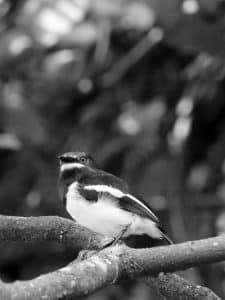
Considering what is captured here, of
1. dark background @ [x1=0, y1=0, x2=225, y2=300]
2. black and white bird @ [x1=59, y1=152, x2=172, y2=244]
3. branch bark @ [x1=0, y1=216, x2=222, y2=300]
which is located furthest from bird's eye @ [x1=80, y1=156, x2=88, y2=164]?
branch bark @ [x1=0, y1=216, x2=222, y2=300]

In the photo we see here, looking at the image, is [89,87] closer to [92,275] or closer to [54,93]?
[54,93]

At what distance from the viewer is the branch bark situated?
2.14 meters

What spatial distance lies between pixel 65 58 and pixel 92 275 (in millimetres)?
3593

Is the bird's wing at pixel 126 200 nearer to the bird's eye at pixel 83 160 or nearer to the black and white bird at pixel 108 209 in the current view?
the black and white bird at pixel 108 209

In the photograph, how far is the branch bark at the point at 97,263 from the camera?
2.14m

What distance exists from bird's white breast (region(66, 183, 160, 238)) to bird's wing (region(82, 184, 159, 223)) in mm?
22

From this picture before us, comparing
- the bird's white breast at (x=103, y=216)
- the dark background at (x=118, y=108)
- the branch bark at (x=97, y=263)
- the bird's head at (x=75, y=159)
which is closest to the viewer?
the branch bark at (x=97, y=263)

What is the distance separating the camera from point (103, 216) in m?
4.07

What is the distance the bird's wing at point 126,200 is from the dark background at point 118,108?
117cm

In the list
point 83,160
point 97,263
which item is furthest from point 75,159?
point 97,263

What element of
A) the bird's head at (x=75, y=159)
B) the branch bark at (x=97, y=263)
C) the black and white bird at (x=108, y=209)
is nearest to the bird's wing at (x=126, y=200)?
the black and white bird at (x=108, y=209)

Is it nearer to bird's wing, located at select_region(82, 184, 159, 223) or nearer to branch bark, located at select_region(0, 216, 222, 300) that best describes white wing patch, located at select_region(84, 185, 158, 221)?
bird's wing, located at select_region(82, 184, 159, 223)

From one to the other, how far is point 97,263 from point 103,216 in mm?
1643

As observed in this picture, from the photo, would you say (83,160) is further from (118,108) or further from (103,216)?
(118,108)
